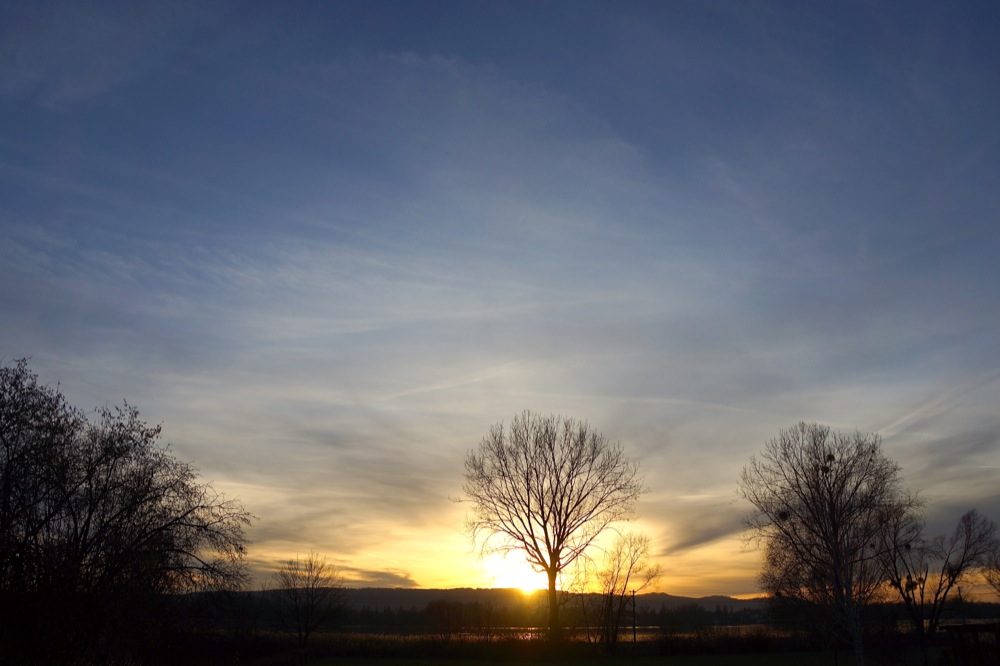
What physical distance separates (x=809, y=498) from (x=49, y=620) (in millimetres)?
29908

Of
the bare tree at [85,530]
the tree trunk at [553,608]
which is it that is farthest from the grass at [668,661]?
the bare tree at [85,530]

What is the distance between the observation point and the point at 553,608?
1535 inches

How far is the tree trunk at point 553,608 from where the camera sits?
38625 millimetres

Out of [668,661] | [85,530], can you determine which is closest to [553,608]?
[668,661]

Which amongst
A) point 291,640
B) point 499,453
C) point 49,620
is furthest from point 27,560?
point 291,640

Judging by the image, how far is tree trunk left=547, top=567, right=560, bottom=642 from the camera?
3862 cm

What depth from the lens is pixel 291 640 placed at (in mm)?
53719

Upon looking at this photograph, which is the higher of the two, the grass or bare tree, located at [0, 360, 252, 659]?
bare tree, located at [0, 360, 252, 659]

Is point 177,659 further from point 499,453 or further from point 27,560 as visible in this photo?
point 499,453

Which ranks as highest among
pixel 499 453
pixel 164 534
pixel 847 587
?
pixel 499 453

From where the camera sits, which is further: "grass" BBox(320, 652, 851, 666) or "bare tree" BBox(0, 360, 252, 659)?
"grass" BBox(320, 652, 851, 666)

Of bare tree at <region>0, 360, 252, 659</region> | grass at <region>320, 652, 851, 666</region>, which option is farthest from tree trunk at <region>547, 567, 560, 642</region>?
bare tree at <region>0, 360, 252, 659</region>

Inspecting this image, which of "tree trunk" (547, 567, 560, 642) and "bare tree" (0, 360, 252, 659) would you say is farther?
"tree trunk" (547, 567, 560, 642)

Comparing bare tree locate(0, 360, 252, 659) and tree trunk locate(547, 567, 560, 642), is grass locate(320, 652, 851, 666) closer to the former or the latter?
tree trunk locate(547, 567, 560, 642)
